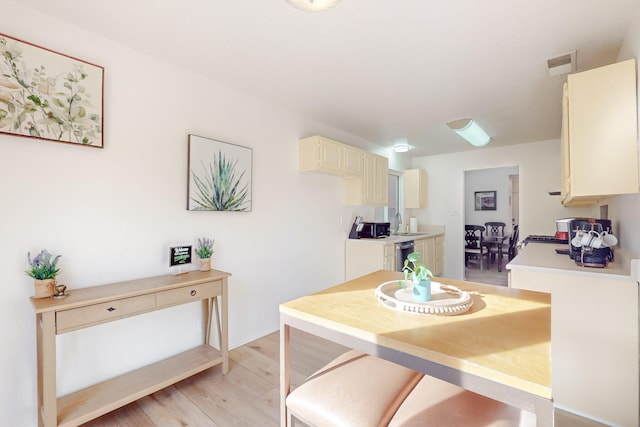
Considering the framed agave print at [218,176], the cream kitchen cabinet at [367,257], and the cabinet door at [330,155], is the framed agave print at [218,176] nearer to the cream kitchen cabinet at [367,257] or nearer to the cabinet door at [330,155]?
the cabinet door at [330,155]

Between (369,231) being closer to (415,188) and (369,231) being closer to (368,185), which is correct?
(368,185)

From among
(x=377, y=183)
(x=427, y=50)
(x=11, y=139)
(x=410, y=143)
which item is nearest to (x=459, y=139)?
(x=410, y=143)

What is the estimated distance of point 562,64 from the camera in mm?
2104

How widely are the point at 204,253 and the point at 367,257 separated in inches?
85.9

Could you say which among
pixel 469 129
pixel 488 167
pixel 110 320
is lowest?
pixel 110 320

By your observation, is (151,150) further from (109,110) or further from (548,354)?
(548,354)

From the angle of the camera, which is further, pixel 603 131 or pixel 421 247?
pixel 421 247

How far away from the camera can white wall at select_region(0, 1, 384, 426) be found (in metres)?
1.57

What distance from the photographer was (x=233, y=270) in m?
2.60

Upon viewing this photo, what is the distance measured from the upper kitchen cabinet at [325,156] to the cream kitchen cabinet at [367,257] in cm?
99

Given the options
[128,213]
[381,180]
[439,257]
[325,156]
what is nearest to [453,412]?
[128,213]

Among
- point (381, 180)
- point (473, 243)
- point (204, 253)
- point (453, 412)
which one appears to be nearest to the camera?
point (453, 412)

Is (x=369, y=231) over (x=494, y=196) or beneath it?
beneath

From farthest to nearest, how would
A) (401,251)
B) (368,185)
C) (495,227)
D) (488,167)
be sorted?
(495,227) < (488,167) < (401,251) < (368,185)
